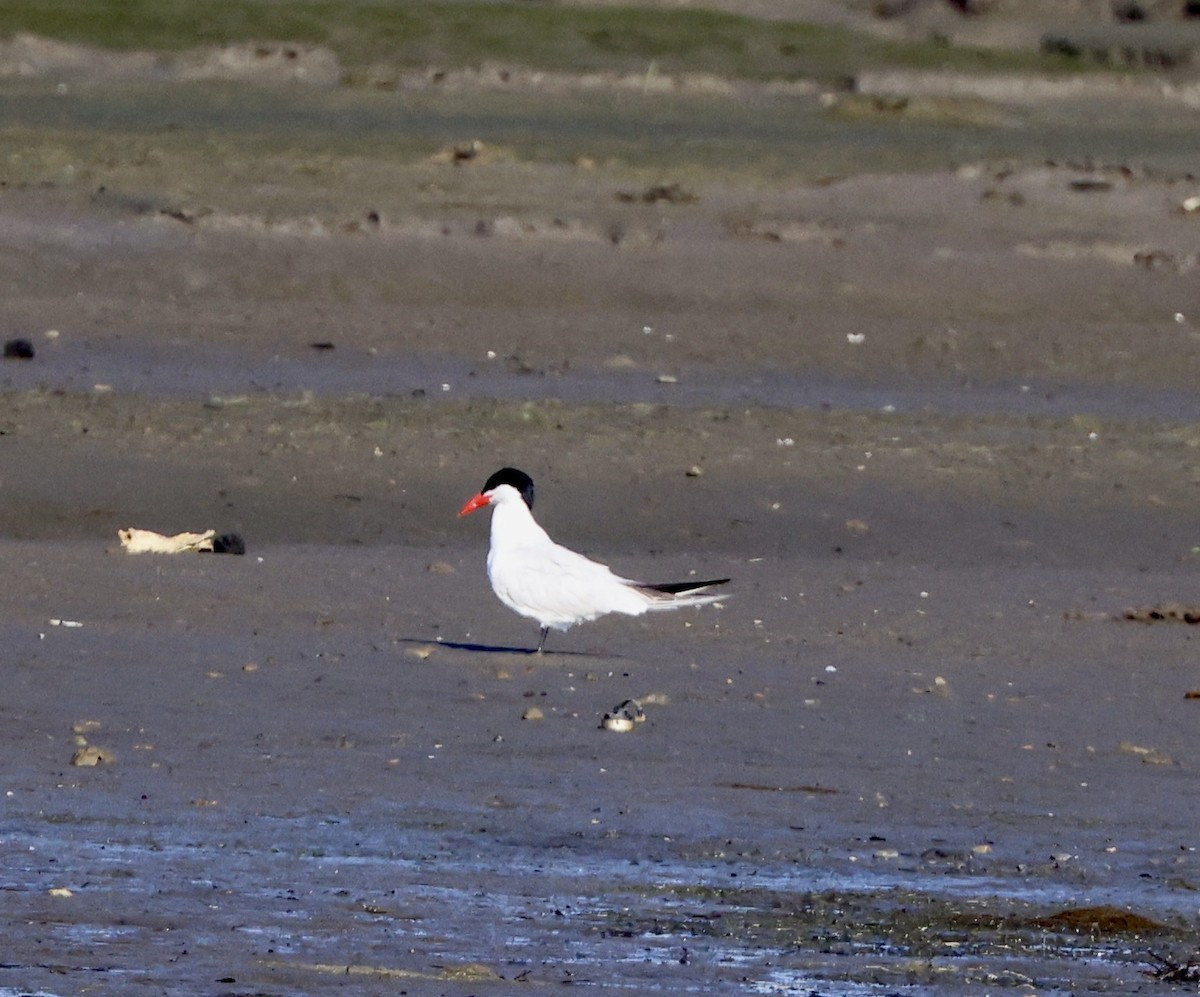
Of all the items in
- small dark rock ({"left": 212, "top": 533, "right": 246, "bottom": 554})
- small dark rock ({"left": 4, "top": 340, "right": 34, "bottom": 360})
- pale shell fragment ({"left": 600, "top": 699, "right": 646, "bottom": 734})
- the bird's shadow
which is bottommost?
pale shell fragment ({"left": 600, "top": 699, "right": 646, "bottom": 734})

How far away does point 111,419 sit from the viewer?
37.9ft

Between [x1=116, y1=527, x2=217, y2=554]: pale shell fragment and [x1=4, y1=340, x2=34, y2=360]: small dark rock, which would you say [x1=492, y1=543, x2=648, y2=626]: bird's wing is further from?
[x1=4, y1=340, x2=34, y2=360]: small dark rock

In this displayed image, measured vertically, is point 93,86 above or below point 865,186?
above

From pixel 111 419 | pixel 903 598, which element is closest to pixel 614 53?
pixel 111 419

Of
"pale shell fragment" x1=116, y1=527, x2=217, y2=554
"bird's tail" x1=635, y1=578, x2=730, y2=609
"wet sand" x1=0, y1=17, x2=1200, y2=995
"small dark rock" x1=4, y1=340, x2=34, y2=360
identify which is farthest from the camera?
"small dark rock" x1=4, y1=340, x2=34, y2=360

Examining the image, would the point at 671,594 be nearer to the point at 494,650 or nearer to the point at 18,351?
the point at 494,650

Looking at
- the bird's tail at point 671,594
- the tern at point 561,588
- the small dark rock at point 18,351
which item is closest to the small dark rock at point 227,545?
the tern at point 561,588

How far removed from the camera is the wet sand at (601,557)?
5223 mm

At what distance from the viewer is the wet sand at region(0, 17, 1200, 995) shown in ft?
17.1

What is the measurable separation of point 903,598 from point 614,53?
21.6m

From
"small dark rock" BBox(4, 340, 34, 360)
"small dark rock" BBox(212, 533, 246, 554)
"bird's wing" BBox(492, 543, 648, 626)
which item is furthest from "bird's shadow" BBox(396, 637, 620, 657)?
"small dark rock" BBox(4, 340, 34, 360)

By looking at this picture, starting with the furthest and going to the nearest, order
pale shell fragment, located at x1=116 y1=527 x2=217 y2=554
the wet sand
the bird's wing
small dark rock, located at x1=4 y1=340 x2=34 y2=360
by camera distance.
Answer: small dark rock, located at x1=4 y1=340 x2=34 y2=360 → pale shell fragment, located at x1=116 y1=527 x2=217 y2=554 → the bird's wing → the wet sand

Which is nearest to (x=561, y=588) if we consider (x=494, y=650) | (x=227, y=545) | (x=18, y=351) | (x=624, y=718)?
(x=494, y=650)

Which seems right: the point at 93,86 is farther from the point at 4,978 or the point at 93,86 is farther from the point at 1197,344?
the point at 4,978
